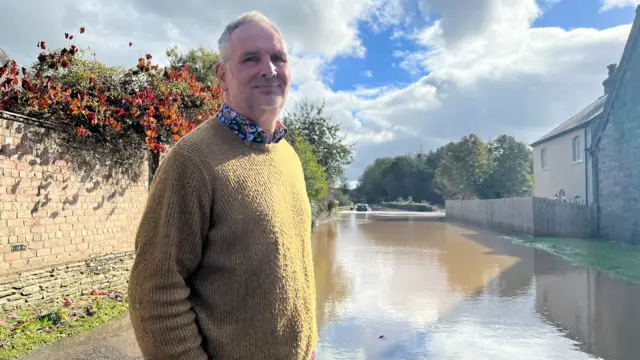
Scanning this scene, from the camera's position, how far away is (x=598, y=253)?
12031 millimetres

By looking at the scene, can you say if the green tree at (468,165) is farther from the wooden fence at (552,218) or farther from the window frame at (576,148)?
the wooden fence at (552,218)

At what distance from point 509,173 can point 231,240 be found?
126 ft

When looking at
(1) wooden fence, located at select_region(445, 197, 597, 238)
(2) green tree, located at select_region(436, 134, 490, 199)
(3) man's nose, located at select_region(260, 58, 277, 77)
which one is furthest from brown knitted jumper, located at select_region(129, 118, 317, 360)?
(2) green tree, located at select_region(436, 134, 490, 199)

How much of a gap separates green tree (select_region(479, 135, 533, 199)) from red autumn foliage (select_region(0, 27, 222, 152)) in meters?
33.5

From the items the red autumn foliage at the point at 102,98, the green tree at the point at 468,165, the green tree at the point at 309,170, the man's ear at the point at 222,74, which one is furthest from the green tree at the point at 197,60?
the green tree at the point at 468,165

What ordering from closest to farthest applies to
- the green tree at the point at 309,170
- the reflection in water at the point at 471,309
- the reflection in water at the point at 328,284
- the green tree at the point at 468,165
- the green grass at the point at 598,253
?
the reflection in water at the point at 471,309
the reflection in water at the point at 328,284
the green grass at the point at 598,253
the green tree at the point at 309,170
the green tree at the point at 468,165

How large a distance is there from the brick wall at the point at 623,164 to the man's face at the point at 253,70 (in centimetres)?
1605

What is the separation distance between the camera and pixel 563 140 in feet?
72.5

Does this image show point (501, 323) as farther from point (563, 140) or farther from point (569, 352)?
point (563, 140)

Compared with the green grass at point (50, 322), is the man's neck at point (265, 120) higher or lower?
higher

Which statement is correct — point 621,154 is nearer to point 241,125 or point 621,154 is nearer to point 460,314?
point 460,314

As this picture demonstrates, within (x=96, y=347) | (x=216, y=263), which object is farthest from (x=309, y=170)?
(x=216, y=263)

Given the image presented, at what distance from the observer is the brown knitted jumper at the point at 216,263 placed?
4.18 feet

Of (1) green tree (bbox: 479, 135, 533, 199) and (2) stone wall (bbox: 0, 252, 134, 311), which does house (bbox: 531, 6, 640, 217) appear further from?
(1) green tree (bbox: 479, 135, 533, 199)
